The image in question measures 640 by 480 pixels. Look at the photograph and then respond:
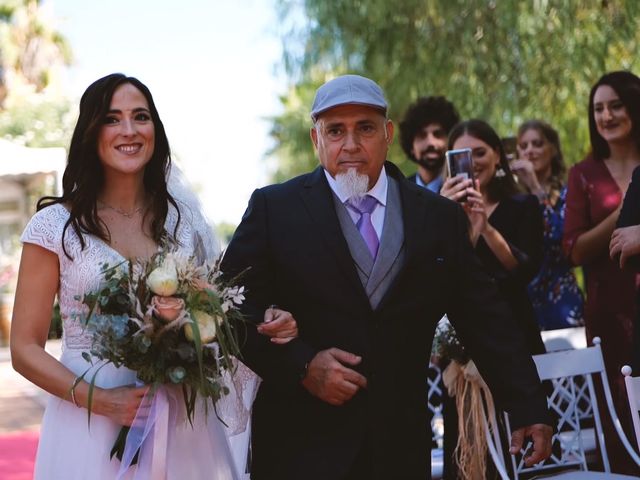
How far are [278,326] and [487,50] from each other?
26.2 ft

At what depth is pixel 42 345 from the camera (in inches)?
125

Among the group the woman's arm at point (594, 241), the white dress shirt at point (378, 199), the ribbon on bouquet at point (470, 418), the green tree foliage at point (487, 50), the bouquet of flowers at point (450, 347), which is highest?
the green tree foliage at point (487, 50)

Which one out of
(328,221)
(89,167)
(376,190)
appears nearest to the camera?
(328,221)

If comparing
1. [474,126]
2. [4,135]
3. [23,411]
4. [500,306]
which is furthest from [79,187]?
[4,135]

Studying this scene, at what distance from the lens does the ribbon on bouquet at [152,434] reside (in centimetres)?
301

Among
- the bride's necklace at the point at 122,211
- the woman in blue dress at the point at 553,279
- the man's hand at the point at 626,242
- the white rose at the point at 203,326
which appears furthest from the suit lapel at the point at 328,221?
the woman in blue dress at the point at 553,279

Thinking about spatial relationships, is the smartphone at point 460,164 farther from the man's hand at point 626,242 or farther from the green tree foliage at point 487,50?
the green tree foliage at point 487,50

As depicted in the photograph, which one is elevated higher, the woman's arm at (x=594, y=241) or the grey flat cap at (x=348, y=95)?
the grey flat cap at (x=348, y=95)

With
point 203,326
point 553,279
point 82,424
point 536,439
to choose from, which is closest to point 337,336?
point 203,326

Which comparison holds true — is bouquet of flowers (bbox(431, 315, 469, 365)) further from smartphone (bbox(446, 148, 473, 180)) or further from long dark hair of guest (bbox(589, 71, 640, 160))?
long dark hair of guest (bbox(589, 71, 640, 160))

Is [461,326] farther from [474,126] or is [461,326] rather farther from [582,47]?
[582,47]

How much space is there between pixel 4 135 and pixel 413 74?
18451 millimetres

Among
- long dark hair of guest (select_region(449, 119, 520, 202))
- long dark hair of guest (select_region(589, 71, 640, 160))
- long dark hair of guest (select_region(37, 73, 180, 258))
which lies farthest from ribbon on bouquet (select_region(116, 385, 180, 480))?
long dark hair of guest (select_region(589, 71, 640, 160))

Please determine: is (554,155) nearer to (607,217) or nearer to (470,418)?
(607,217)
